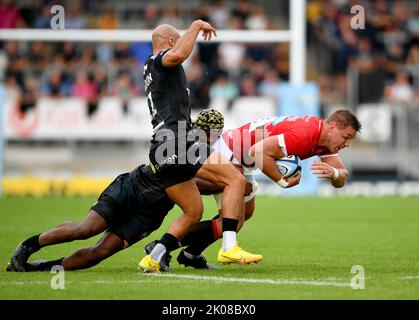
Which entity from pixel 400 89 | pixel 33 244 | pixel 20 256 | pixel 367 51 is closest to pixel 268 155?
pixel 33 244

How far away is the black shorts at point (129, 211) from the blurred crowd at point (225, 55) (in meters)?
12.8

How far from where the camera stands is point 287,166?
9.97 m

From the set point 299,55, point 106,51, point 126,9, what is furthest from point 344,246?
point 126,9

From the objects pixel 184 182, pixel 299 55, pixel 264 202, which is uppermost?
pixel 299 55

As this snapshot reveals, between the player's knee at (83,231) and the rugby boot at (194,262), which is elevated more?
the player's knee at (83,231)

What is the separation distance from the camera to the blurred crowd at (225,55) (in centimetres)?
2362

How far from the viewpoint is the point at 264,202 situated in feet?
67.4

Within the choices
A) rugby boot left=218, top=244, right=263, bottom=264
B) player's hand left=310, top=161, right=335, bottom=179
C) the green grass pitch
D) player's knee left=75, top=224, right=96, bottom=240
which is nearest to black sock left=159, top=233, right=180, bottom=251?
the green grass pitch

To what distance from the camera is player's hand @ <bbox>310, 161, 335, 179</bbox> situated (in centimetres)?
959

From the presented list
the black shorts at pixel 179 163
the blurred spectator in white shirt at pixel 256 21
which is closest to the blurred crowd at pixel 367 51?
the blurred spectator in white shirt at pixel 256 21

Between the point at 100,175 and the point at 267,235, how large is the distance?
9.06m

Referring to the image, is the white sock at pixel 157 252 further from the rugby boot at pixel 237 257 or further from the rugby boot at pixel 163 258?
the rugby boot at pixel 237 257

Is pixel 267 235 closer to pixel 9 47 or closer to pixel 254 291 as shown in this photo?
pixel 254 291

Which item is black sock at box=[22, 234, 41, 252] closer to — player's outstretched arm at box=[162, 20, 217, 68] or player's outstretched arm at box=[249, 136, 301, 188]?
player's outstretched arm at box=[162, 20, 217, 68]
